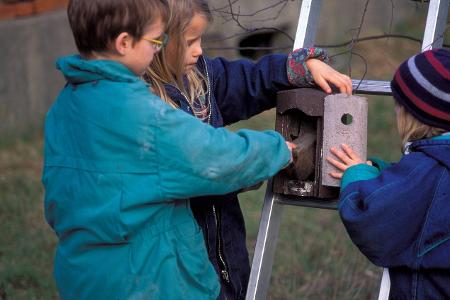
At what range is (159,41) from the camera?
232 cm

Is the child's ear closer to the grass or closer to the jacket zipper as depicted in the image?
the jacket zipper

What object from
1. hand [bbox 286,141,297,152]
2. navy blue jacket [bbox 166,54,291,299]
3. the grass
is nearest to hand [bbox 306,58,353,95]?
navy blue jacket [bbox 166,54,291,299]

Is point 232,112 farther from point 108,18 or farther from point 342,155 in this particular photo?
point 108,18

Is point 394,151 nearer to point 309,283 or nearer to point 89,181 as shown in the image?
point 309,283

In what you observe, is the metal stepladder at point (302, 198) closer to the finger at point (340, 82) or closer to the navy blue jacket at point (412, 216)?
the finger at point (340, 82)

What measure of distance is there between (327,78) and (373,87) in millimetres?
155

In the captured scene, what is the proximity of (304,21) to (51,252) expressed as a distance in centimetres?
242

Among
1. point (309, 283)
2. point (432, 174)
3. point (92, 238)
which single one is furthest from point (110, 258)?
point (309, 283)

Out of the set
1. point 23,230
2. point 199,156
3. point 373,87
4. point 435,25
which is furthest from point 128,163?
point 23,230

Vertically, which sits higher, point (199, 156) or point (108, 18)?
point (108, 18)

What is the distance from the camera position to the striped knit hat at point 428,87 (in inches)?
89.0

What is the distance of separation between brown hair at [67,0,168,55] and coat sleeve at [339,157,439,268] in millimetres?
747

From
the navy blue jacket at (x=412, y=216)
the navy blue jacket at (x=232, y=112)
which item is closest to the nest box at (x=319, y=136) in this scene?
the navy blue jacket at (x=232, y=112)

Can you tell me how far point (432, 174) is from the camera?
7.40 ft
